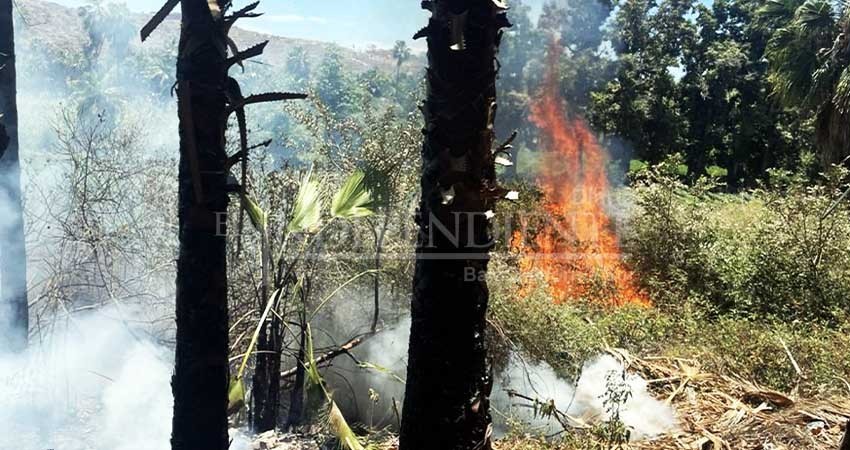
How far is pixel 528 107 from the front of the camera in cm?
2134

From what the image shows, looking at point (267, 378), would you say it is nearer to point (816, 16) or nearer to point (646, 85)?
point (816, 16)

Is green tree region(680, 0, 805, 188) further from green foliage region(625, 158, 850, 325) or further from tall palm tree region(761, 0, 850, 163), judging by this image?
green foliage region(625, 158, 850, 325)

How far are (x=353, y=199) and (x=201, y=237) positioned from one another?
6.92ft

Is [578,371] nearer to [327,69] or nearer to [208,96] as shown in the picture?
[208,96]

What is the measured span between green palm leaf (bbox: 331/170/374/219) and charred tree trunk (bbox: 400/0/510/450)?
245 cm

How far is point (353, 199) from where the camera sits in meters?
5.30

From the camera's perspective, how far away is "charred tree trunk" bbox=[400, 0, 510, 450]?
2.75 metres

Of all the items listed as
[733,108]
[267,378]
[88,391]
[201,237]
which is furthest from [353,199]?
[733,108]

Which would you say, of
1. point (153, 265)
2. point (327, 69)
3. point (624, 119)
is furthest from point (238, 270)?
point (624, 119)

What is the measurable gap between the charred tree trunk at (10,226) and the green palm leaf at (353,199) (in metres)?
3.13

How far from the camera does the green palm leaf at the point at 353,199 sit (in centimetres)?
526

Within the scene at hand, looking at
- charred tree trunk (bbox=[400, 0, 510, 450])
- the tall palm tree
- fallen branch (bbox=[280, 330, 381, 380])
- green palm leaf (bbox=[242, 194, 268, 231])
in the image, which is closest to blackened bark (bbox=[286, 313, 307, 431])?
fallen branch (bbox=[280, 330, 381, 380])

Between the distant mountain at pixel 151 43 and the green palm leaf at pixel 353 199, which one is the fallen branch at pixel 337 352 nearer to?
the green palm leaf at pixel 353 199

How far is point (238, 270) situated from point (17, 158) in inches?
89.3
